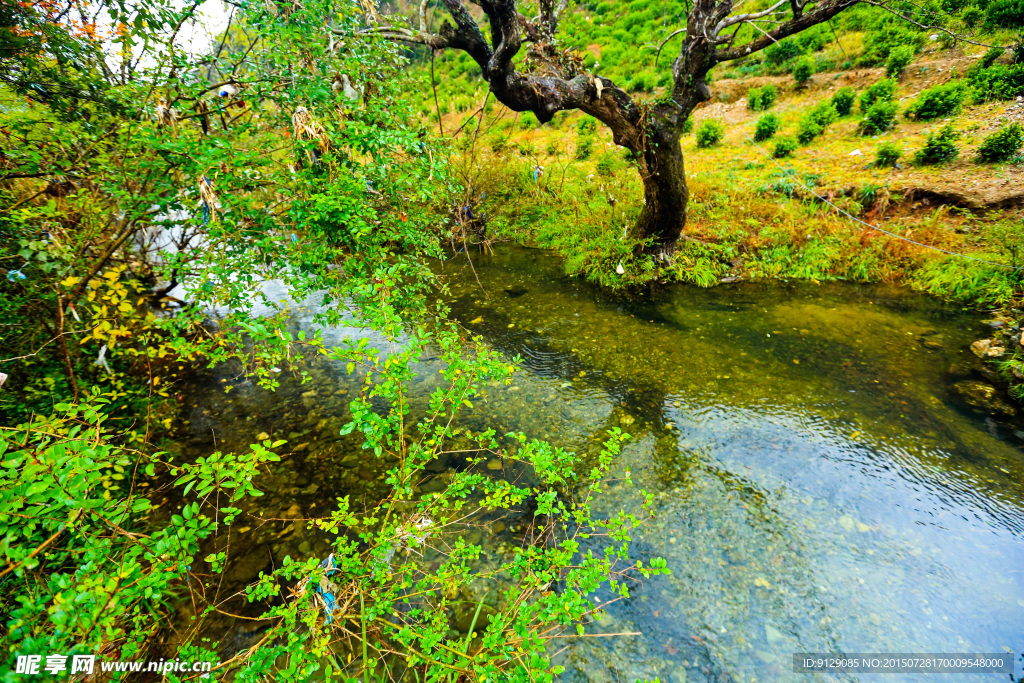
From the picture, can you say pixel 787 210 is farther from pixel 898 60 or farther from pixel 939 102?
pixel 898 60

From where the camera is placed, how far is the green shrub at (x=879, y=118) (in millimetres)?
8055

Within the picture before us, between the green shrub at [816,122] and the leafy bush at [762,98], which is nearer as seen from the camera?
the green shrub at [816,122]

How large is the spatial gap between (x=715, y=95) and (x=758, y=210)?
915cm

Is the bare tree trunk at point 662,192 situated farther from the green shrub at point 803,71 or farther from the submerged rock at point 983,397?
the green shrub at point 803,71

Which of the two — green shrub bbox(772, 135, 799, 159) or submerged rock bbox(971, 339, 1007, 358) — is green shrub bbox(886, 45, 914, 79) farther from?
submerged rock bbox(971, 339, 1007, 358)

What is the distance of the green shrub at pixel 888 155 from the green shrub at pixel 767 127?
2828 millimetres

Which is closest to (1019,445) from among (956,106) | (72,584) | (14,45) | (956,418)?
(956,418)

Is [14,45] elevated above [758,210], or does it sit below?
above

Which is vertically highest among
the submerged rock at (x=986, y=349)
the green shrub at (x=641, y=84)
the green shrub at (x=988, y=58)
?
the green shrub at (x=641, y=84)

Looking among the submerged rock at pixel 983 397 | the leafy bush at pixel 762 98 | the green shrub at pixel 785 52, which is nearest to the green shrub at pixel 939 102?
the leafy bush at pixel 762 98

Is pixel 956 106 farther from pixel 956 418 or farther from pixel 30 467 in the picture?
pixel 30 467

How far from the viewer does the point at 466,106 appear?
35.0ft

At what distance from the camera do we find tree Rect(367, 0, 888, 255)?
12.4 feet

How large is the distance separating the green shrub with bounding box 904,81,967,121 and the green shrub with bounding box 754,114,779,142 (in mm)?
2564
